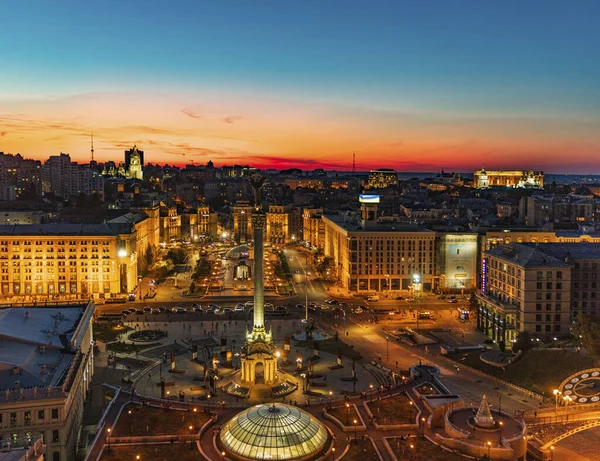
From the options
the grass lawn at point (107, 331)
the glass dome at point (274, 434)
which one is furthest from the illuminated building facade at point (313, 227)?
the glass dome at point (274, 434)

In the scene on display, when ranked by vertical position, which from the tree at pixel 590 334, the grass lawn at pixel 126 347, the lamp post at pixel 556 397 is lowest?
the grass lawn at pixel 126 347

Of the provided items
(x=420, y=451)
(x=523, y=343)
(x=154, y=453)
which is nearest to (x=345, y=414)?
(x=420, y=451)

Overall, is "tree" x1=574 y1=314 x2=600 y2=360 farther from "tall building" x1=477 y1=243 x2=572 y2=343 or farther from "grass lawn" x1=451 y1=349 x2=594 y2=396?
"tall building" x1=477 y1=243 x2=572 y2=343

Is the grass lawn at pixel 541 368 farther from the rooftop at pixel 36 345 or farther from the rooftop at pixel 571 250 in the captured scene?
the rooftop at pixel 36 345

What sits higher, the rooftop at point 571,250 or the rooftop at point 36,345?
the rooftop at point 571,250

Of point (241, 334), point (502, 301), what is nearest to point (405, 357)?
point (502, 301)

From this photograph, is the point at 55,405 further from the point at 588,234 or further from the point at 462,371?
the point at 588,234

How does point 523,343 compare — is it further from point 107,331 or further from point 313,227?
point 313,227
